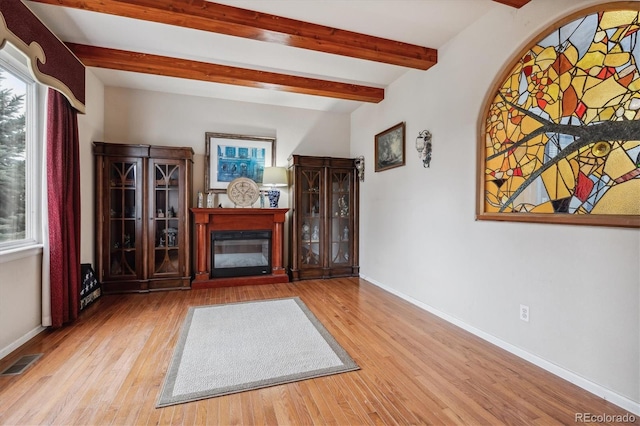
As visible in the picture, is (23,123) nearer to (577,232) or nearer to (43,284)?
(43,284)

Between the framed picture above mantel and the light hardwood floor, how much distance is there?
2.39 m

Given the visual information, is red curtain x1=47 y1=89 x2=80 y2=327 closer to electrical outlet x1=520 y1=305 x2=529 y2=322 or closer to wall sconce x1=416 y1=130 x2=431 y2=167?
wall sconce x1=416 y1=130 x2=431 y2=167

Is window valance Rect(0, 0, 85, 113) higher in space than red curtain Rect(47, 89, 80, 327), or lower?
higher

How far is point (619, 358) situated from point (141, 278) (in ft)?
15.7

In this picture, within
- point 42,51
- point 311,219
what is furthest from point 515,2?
point 42,51

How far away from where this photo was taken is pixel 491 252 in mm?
2533

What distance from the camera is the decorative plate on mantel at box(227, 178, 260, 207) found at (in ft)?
14.9

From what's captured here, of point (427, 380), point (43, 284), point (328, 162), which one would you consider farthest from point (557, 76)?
point (43, 284)

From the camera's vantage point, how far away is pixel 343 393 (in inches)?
71.2

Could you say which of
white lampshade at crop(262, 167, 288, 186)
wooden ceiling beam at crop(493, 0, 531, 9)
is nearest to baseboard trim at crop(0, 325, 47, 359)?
white lampshade at crop(262, 167, 288, 186)

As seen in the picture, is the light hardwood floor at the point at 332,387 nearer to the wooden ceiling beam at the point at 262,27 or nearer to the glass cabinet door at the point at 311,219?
the glass cabinet door at the point at 311,219

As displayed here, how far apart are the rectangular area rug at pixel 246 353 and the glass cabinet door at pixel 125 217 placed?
1453 millimetres

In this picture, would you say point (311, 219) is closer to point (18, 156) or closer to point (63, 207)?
point (63, 207)

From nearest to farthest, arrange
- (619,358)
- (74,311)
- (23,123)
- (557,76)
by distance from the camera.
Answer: (619,358)
(557,76)
(23,123)
(74,311)
